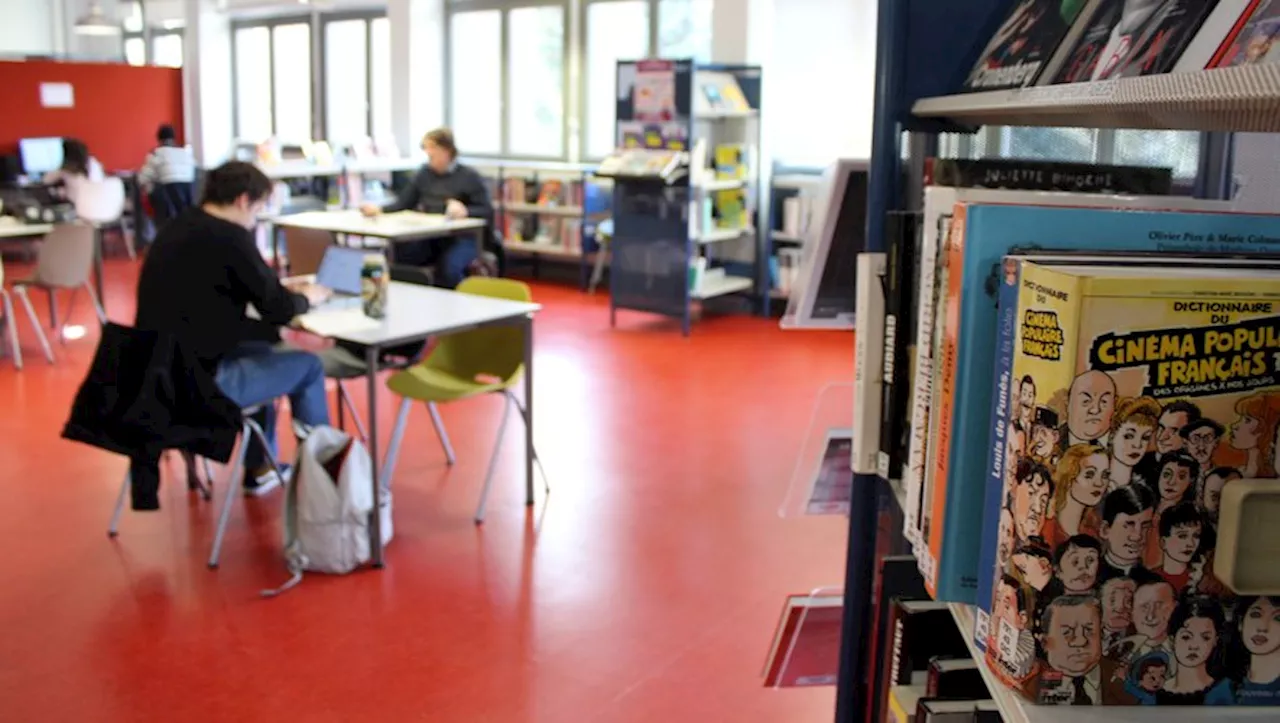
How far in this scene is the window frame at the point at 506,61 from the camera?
33.7 ft

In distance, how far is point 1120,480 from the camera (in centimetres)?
89

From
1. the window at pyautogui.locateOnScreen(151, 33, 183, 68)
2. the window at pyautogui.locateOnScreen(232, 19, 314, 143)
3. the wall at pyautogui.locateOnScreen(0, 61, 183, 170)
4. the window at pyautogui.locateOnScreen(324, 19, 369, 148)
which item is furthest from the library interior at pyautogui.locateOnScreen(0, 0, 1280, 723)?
the window at pyautogui.locateOnScreen(151, 33, 183, 68)

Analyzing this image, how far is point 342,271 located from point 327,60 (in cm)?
927

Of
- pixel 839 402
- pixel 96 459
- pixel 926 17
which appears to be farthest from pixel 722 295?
pixel 926 17

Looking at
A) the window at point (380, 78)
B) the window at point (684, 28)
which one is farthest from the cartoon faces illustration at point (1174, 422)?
the window at point (380, 78)

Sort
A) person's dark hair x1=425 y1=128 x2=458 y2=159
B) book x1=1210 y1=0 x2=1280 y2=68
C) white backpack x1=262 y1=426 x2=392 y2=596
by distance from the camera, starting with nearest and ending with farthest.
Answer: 1. book x1=1210 y1=0 x2=1280 y2=68
2. white backpack x1=262 y1=426 x2=392 y2=596
3. person's dark hair x1=425 y1=128 x2=458 y2=159

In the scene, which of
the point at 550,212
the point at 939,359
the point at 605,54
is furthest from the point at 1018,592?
the point at 605,54

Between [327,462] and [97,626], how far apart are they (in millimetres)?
816

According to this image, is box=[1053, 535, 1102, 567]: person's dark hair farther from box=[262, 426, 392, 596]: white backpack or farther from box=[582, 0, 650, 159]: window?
box=[582, 0, 650, 159]: window

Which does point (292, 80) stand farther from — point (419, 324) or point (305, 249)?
point (419, 324)

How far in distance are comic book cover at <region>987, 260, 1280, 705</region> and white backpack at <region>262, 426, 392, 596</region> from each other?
2.98 meters

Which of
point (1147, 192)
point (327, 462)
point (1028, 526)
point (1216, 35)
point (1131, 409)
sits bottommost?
point (327, 462)

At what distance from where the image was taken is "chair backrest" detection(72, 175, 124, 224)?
32.6 feet

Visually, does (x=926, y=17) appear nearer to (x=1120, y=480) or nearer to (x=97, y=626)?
(x=1120, y=480)
